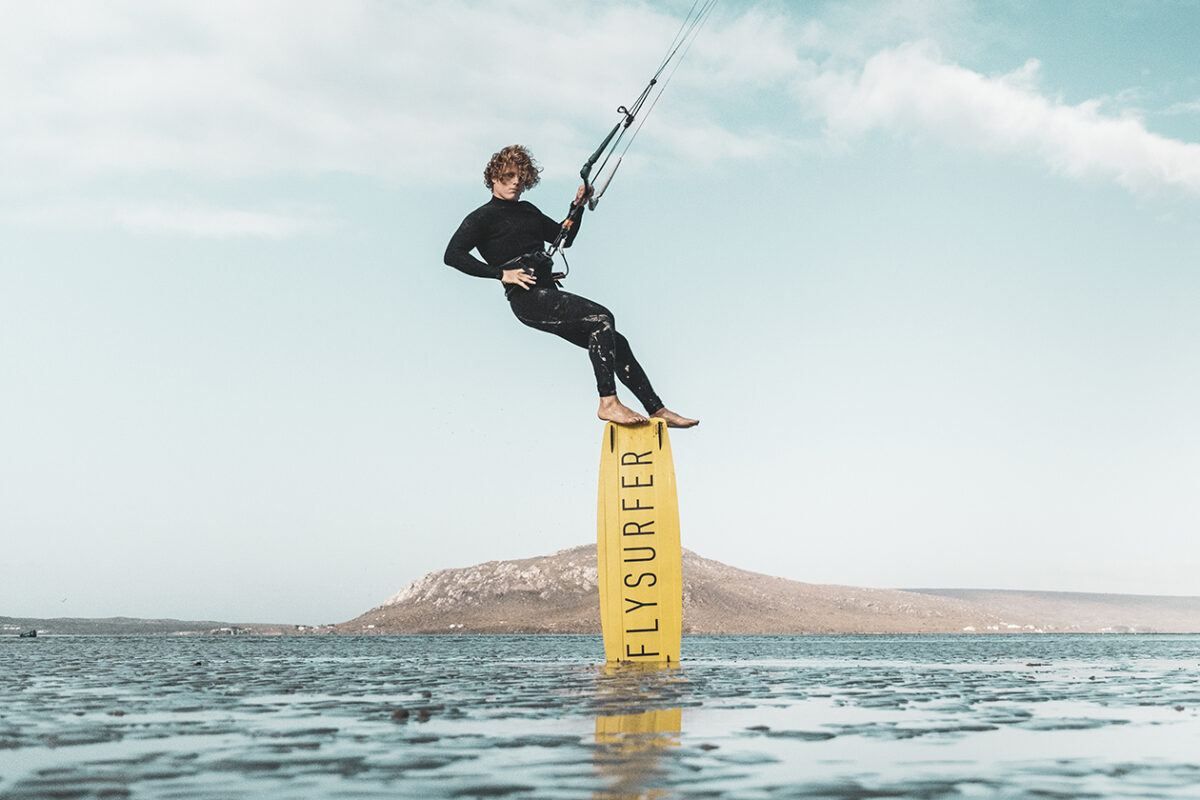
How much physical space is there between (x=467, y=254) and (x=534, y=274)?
862 millimetres

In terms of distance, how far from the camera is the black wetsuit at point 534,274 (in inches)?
504

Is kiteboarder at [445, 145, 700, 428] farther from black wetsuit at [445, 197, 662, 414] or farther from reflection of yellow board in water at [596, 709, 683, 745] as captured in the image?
reflection of yellow board in water at [596, 709, 683, 745]

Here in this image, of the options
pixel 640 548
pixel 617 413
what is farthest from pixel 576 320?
pixel 640 548

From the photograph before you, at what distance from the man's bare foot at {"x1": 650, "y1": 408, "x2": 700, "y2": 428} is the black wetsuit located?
27.8 inches

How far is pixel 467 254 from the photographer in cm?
1288

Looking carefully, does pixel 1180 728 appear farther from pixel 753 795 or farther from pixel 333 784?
pixel 333 784

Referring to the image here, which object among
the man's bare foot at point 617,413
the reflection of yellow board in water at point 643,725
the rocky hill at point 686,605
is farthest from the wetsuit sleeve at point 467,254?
the rocky hill at point 686,605

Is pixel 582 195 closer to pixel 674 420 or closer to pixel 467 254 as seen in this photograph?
pixel 467 254

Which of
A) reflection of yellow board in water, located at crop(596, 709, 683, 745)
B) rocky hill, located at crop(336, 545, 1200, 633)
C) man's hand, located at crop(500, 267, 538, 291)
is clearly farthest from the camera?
rocky hill, located at crop(336, 545, 1200, 633)

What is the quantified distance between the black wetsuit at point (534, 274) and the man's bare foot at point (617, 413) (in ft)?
0.32

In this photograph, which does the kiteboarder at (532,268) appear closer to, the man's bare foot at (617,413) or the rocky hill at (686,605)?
the man's bare foot at (617,413)

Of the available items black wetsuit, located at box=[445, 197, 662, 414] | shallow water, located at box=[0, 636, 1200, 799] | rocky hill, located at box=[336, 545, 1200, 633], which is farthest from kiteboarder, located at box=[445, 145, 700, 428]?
rocky hill, located at box=[336, 545, 1200, 633]

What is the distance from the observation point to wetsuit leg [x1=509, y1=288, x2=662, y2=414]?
1280cm

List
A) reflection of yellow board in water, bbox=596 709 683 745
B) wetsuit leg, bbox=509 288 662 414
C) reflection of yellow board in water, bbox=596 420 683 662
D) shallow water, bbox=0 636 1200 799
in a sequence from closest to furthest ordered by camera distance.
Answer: shallow water, bbox=0 636 1200 799, reflection of yellow board in water, bbox=596 709 683 745, wetsuit leg, bbox=509 288 662 414, reflection of yellow board in water, bbox=596 420 683 662
